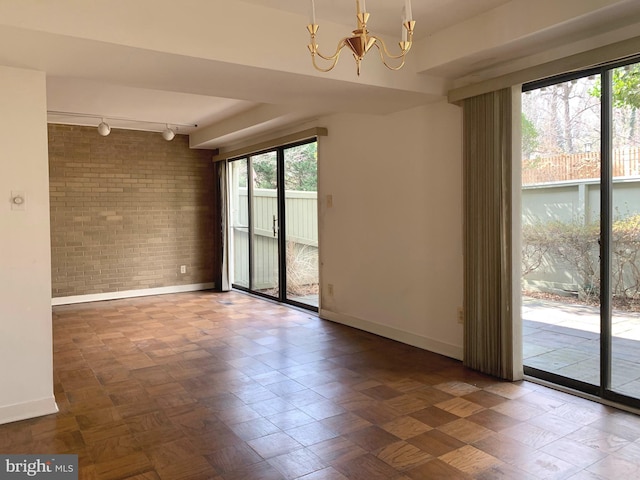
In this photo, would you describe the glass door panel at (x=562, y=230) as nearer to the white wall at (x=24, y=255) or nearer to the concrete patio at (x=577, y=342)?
the concrete patio at (x=577, y=342)

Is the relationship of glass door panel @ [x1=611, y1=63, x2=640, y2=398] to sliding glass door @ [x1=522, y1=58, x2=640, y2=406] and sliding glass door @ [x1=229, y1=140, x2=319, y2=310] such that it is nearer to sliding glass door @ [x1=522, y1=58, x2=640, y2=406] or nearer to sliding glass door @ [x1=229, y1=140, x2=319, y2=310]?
sliding glass door @ [x1=522, y1=58, x2=640, y2=406]

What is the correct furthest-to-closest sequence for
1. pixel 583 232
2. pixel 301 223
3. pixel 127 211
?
pixel 127 211
pixel 301 223
pixel 583 232

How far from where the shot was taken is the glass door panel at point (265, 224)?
265 inches

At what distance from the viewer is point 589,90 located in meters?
3.17

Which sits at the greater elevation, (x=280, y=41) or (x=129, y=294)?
(x=280, y=41)

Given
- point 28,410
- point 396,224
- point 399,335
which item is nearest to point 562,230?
point 396,224

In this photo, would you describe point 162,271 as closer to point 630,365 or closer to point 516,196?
point 516,196

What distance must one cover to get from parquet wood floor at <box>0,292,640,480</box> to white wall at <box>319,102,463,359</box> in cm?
40

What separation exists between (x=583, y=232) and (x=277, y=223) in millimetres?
4129

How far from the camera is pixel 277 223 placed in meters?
6.63

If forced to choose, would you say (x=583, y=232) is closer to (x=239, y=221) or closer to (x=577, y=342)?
(x=577, y=342)

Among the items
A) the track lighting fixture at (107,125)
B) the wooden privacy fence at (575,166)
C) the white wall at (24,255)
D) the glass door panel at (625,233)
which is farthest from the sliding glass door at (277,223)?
the glass door panel at (625,233)

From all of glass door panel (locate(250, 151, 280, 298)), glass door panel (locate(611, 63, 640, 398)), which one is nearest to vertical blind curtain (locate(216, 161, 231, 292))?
glass door panel (locate(250, 151, 280, 298))

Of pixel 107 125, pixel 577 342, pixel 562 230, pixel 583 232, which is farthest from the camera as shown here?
pixel 107 125
